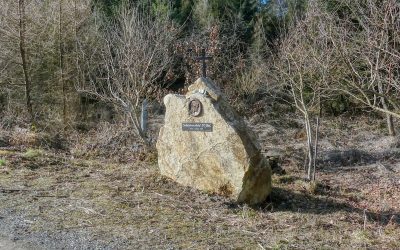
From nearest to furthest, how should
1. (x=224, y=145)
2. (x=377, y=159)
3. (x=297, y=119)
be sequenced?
(x=224, y=145) → (x=377, y=159) → (x=297, y=119)

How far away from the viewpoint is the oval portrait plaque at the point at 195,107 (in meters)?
7.68

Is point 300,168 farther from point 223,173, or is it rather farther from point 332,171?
point 223,173

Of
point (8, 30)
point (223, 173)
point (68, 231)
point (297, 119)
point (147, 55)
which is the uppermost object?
point (8, 30)

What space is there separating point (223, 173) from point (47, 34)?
39.1 ft

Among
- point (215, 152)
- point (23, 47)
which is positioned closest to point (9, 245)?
point (215, 152)

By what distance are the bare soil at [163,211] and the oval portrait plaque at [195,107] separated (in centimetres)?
122

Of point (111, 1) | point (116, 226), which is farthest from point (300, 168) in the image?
point (111, 1)

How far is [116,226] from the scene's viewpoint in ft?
18.4

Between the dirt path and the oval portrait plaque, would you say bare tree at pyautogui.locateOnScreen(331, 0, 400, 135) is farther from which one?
the dirt path

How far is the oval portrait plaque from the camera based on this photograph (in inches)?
302

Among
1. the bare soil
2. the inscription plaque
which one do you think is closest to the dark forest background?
the bare soil

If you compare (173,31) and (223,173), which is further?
(173,31)

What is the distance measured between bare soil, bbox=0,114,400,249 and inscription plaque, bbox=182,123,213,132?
0.97 meters

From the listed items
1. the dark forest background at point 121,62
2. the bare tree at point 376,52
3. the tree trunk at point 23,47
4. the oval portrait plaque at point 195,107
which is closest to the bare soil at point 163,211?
the oval portrait plaque at point 195,107
